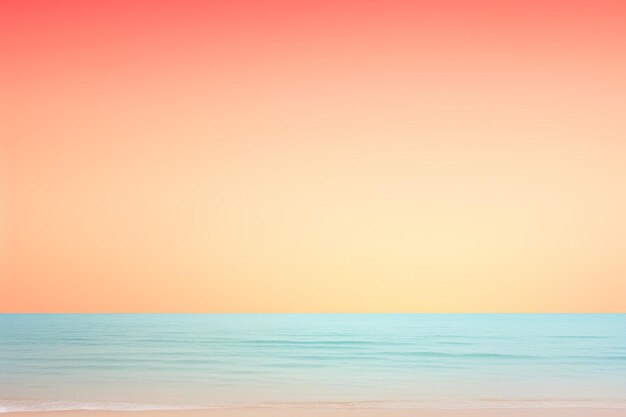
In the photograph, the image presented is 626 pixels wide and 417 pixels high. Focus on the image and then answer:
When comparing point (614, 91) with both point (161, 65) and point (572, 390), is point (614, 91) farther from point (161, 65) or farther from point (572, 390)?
point (161, 65)

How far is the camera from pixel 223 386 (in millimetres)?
8930

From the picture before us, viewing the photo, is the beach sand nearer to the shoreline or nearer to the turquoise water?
the shoreline

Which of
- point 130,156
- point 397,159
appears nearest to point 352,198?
point 397,159

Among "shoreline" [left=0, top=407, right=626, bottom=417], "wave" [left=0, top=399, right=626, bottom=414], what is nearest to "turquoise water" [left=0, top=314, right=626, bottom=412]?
"wave" [left=0, top=399, right=626, bottom=414]

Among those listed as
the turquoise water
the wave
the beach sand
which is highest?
the turquoise water

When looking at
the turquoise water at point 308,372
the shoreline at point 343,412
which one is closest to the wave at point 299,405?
the turquoise water at point 308,372

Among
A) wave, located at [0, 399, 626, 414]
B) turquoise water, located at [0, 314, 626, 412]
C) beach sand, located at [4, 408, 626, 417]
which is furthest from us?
turquoise water, located at [0, 314, 626, 412]

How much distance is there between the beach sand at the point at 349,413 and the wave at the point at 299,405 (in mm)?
163

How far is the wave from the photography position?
279 inches

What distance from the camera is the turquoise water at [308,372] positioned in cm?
779

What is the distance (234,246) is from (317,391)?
3.11m

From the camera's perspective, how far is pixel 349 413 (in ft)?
22.7

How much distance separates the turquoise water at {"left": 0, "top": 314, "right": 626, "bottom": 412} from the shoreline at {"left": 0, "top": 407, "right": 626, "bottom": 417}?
0.26 m

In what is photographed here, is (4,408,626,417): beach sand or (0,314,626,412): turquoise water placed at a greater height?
(0,314,626,412): turquoise water
